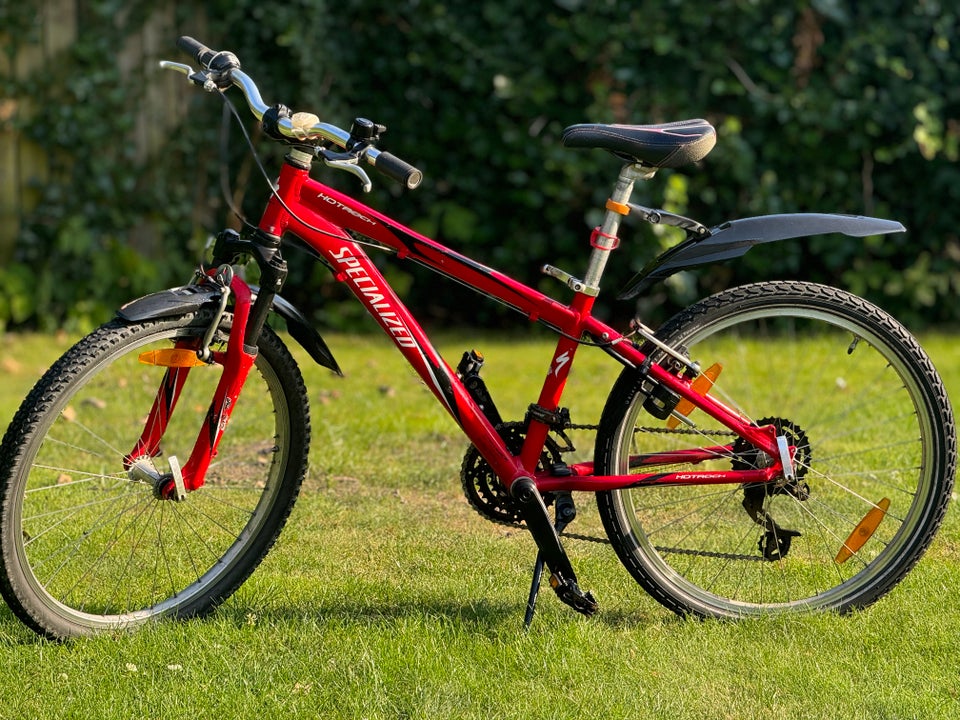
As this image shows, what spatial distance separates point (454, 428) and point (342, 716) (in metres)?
2.50

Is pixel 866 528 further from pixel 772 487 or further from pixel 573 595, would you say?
pixel 573 595

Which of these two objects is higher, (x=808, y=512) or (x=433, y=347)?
(x=433, y=347)

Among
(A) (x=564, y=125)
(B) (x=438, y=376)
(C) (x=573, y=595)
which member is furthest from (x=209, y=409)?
(A) (x=564, y=125)

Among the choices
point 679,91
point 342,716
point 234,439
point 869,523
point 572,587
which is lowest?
point 234,439

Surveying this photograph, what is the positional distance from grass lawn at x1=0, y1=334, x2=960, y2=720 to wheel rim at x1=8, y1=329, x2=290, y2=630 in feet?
0.50

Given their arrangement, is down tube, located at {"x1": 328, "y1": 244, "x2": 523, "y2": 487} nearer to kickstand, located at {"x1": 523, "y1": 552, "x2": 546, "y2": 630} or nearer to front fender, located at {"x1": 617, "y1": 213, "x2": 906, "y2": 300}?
kickstand, located at {"x1": 523, "y1": 552, "x2": 546, "y2": 630}

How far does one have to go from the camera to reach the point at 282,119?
123 inches

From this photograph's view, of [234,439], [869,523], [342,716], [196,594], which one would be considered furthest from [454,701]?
[234,439]

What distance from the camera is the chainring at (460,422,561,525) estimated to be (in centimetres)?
347

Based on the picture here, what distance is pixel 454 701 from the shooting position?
305cm

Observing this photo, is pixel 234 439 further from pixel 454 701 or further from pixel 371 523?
pixel 454 701

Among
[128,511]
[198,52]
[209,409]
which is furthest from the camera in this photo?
[128,511]

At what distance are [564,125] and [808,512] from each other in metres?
3.75

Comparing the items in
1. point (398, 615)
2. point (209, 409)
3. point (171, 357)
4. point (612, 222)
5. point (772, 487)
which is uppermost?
point (612, 222)
